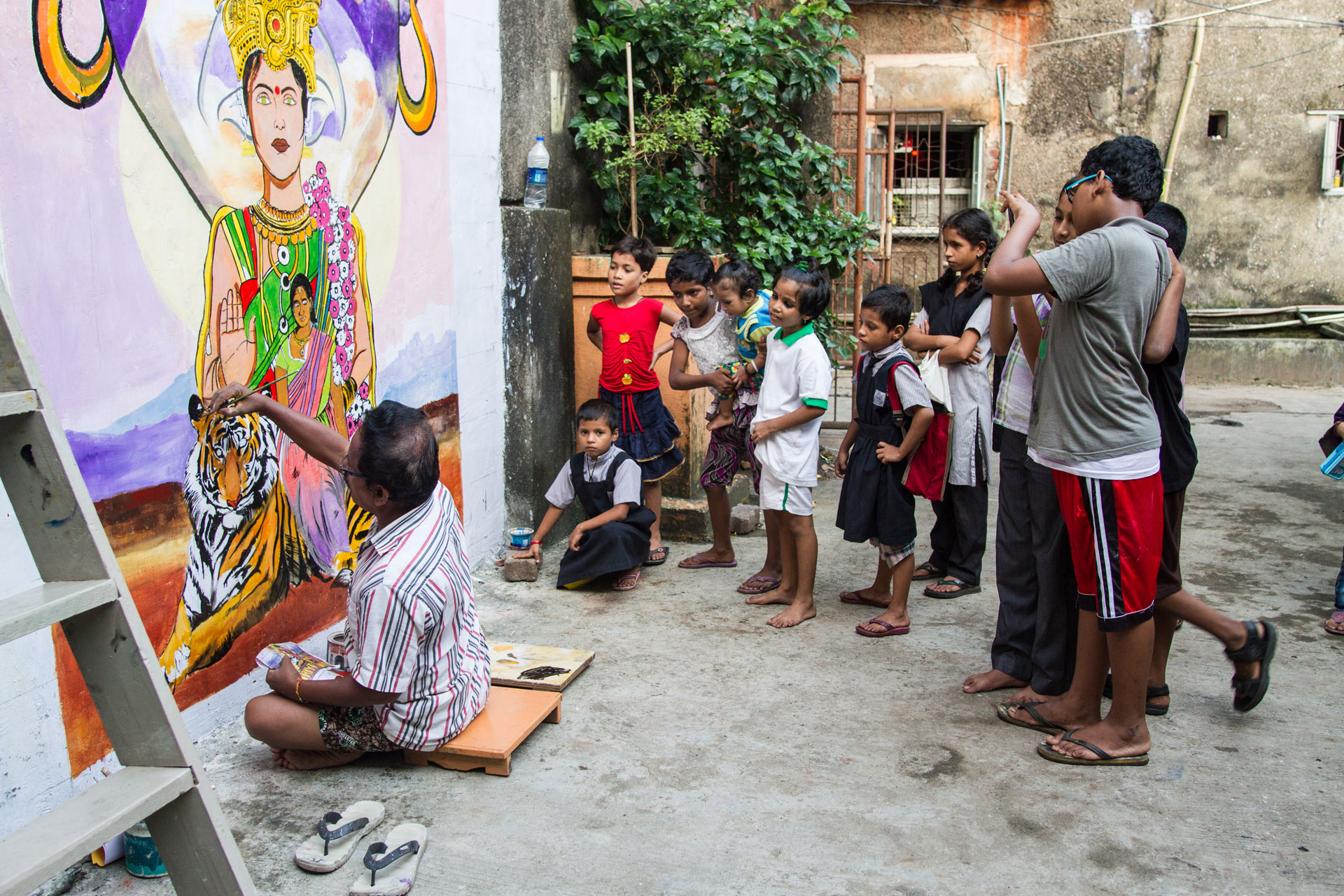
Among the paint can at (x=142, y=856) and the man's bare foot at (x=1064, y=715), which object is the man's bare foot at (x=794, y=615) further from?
the paint can at (x=142, y=856)

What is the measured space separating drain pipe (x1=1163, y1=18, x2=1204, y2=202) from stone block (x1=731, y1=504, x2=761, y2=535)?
7.38 metres

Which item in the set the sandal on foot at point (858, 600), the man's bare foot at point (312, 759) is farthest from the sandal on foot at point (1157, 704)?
the man's bare foot at point (312, 759)

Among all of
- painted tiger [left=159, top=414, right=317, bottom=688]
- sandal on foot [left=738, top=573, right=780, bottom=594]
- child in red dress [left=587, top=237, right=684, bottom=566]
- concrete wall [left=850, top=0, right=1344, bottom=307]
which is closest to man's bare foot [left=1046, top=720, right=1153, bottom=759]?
sandal on foot [left=738, top=573, right=780, bottom=594]

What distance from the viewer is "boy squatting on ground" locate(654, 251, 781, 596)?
470 centimetres

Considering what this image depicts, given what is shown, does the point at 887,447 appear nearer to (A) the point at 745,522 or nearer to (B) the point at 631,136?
(A) the point at 745,522

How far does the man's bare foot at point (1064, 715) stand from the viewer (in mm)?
3188

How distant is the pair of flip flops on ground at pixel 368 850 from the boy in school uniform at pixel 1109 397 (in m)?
1.91

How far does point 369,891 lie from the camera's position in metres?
2.36

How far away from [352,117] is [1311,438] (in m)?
7.65

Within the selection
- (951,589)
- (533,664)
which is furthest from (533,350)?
(951,589)

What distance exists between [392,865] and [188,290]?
174cm

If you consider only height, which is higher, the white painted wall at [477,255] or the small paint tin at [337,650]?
the white painted wall at [477,255]

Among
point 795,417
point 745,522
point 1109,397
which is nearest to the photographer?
point 1109,397

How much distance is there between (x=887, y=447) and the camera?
4168 mm
